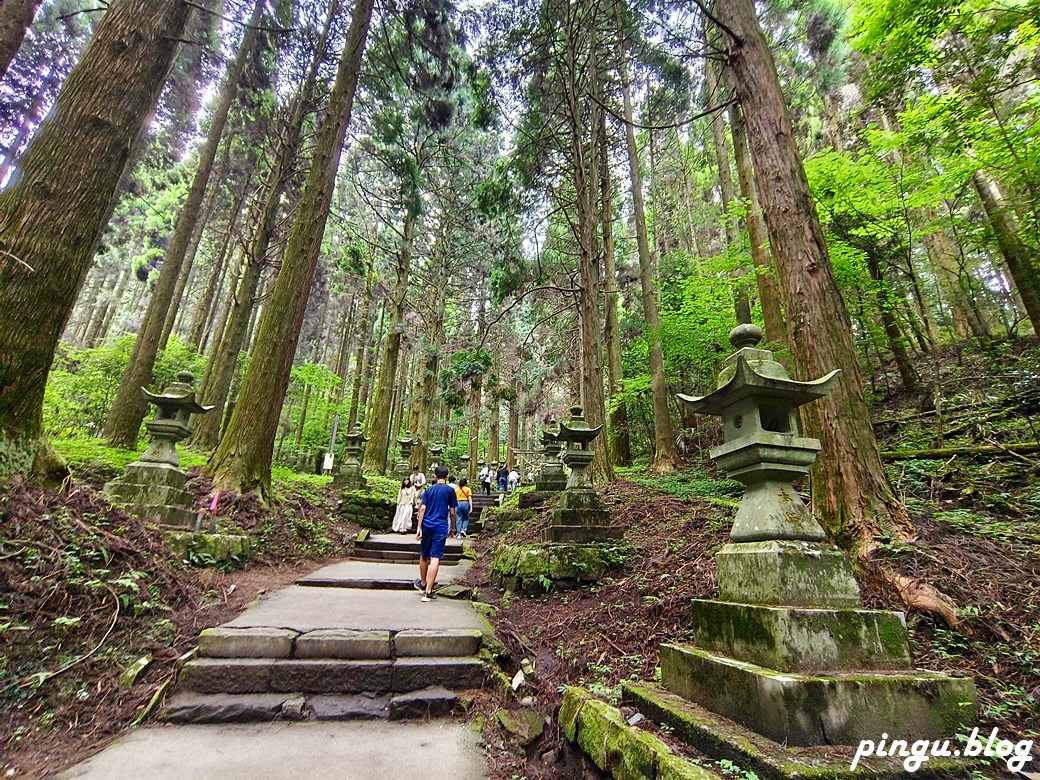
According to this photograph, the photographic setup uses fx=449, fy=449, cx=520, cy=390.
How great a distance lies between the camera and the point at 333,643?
12.5ft

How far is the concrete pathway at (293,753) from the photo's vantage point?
2514 millimetres

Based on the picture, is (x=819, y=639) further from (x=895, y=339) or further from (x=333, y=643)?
(x=895, y=339)

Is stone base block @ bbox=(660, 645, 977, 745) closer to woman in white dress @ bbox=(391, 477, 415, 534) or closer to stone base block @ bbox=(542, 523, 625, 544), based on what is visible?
stone base block @ bbox=(542, 523, 625, 544)

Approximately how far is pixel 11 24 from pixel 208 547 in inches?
261

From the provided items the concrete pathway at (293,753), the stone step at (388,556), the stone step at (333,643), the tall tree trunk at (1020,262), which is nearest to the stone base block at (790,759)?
the concrete pathway at (293,753)

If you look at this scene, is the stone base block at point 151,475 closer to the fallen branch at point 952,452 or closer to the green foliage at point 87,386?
the green foliage at point 87,386

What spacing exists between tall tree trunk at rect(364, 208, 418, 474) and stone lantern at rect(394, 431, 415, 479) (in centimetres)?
75

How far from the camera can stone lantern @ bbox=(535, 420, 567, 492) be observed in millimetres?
9398

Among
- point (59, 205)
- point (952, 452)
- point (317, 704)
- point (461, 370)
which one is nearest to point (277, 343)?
point (59, 205)

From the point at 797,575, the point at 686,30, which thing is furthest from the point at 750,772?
the point at 686,30

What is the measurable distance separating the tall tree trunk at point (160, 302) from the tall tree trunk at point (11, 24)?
2.78 metres

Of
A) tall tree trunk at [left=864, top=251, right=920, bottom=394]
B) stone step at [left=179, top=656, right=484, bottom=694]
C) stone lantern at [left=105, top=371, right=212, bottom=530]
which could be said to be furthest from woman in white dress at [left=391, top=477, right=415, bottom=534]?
tall tree trunk at [left=864, top=251, right=920, bottom=394]

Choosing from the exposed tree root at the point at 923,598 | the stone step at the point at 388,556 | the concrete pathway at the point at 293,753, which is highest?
the exposed tree root at the point at 923,598

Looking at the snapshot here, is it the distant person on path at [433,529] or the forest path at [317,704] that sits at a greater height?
the distant person on path at [433,529]
